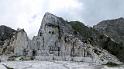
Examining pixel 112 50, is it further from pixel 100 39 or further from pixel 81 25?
pixel 81 25

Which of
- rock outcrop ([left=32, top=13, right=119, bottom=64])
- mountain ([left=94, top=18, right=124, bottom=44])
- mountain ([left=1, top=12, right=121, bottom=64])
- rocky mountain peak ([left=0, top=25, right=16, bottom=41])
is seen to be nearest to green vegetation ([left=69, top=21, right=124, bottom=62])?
mountain ([left=1, top=12, right=121, bottom=64])

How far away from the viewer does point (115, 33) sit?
6206 centimetres

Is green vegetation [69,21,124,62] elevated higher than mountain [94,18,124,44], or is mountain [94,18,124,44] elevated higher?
mountain [94,18,124,44]

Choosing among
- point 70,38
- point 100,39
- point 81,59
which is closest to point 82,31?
point 100,39

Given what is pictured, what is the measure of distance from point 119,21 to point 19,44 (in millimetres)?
29305

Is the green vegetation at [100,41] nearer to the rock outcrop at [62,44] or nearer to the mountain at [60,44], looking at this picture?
the mountain at [60,44]

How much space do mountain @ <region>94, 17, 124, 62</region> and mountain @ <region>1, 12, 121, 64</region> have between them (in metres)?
1.88

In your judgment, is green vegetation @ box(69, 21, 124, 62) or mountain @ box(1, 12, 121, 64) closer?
mountain @ box(1, 12, 121, 64)

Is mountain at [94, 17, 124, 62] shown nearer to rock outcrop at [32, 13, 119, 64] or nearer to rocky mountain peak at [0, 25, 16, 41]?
rock outcrop at [32, 13, 119, 64]

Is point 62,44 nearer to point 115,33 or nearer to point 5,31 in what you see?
point 115,33

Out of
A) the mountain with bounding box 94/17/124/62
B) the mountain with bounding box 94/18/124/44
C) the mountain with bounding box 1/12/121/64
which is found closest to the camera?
the mountain with bounding box 1/12/121/64

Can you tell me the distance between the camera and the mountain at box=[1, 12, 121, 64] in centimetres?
4331

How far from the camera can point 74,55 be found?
145ft

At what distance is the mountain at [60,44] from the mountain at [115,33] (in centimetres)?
188
